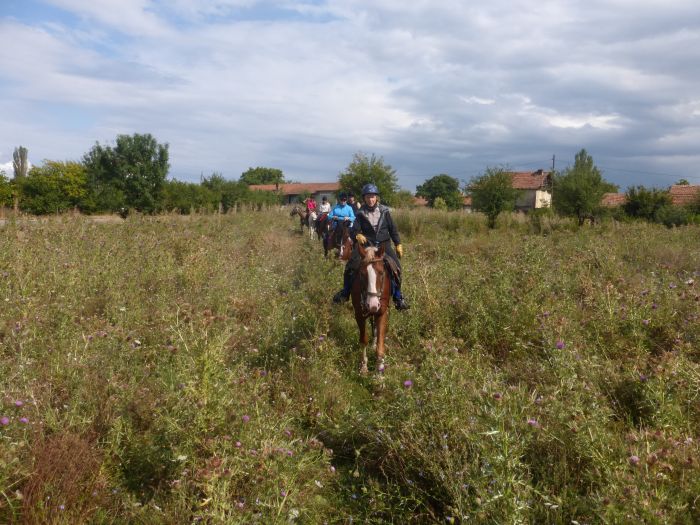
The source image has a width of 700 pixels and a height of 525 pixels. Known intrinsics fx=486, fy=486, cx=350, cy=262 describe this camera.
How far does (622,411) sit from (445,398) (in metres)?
1.94

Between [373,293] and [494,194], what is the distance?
23038mm

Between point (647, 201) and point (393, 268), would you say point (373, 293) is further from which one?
point (647, 201)

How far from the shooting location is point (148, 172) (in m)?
41.4

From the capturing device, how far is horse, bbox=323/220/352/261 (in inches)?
549

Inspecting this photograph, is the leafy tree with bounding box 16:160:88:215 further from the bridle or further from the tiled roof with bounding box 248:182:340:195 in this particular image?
the tiled roof with bounding box 248:182:340:195

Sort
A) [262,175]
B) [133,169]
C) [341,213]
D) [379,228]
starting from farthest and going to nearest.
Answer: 1. [262,175]
2. [133,169]
3. [341,213]
4. [379,228]

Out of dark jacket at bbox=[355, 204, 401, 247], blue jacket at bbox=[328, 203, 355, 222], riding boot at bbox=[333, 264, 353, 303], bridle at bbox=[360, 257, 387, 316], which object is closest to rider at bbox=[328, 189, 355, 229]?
blue jacket at bbox=[328, 203, 355, 222]

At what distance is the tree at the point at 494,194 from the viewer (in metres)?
27.8

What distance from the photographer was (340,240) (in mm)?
15711

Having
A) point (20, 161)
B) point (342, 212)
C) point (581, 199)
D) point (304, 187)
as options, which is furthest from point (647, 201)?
point (304, 187)

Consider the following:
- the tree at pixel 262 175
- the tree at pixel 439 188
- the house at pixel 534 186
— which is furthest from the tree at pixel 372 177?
the tree at pixel 262 175

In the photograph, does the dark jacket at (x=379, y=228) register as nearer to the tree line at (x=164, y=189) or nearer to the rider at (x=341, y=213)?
the rider at (x=341, y=213)

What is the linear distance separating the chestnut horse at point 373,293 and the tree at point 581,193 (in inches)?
1025

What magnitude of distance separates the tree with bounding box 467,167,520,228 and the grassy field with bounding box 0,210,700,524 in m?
20.7
